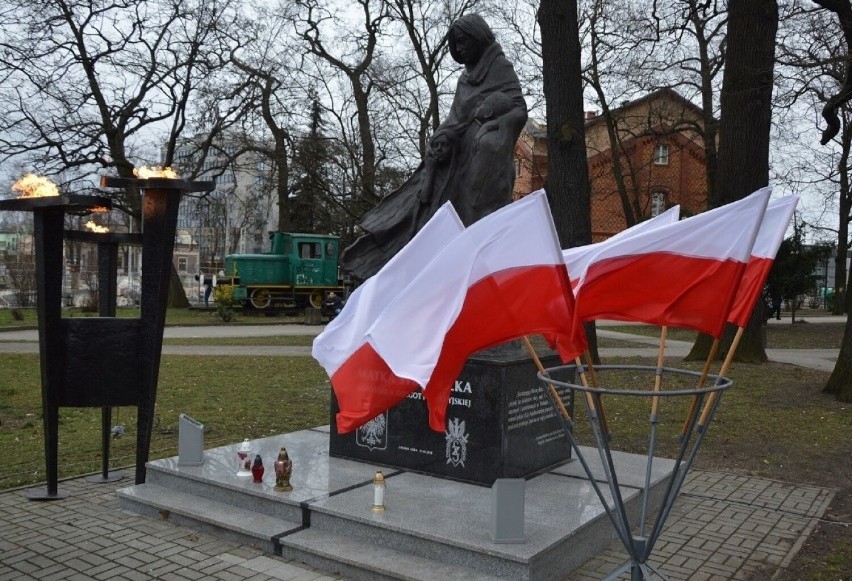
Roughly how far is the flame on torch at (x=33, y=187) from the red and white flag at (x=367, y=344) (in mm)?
3606

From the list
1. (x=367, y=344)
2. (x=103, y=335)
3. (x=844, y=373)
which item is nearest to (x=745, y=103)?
(x=844, y=373)

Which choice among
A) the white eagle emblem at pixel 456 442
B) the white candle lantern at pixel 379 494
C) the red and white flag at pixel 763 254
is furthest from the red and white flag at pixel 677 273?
the white eagle emblem at pixel 456 442

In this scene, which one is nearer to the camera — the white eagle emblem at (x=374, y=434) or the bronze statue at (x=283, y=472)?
the bronze statue at (x=283, y=472)

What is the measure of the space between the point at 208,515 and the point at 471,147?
3993 millimetres

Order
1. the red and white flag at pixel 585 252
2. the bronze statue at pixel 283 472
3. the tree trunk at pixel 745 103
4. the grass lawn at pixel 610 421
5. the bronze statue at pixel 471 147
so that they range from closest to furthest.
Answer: the red and white flag at pixel 585 252
the bronze statue at pixel 283 472
the bronze statue at pixel 471 147
the grass lawn at pixel 610 421
the tree trunk at pixel 745 103

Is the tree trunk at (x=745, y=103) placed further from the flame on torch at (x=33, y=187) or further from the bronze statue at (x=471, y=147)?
the flame on torch at (x=33, y=187)

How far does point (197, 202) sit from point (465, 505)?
32.3 meters

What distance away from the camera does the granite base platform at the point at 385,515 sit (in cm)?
498

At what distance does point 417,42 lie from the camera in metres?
27.5

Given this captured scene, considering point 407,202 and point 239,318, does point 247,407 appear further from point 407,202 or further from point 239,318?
point 239,318

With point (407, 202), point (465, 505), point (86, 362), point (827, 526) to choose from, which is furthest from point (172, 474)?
point (827, 526)

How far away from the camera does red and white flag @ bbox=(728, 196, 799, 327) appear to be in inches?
148

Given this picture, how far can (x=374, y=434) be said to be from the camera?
7090mm

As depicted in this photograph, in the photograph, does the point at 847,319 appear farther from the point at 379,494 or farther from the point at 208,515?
the point at 208,515
